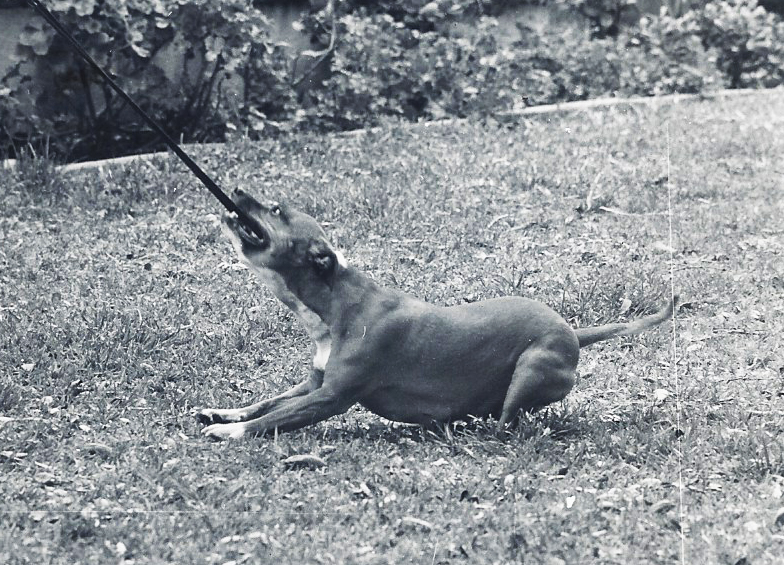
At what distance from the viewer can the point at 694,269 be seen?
262 inches

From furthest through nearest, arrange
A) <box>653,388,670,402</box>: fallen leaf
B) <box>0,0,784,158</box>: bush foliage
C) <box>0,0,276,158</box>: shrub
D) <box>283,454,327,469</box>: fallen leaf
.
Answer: <box>0,0,784,158</box>: bush foliage < <box>0,0,276,158</box>: shrub < <box>653,388,670,402</box>: fallen leaf < <box>283,454,327,469</box>: fallen leaf

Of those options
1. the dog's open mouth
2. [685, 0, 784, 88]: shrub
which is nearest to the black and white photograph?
the dog's open mouth

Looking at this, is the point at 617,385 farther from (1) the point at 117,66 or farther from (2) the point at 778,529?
(1) the point at 117,66

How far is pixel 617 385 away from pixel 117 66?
4880 mm

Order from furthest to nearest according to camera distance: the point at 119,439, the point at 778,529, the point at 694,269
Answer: the point at 694,269, the point at 119,439, the point at 778,529

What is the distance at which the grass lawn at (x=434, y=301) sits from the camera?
3895 millimetres

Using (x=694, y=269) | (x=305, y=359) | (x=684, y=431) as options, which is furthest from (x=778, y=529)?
(x=694, y=269)

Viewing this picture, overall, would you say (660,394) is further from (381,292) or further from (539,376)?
(381,292)

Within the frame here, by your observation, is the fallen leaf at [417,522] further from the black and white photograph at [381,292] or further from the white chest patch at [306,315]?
the white chest patch at [306,315]

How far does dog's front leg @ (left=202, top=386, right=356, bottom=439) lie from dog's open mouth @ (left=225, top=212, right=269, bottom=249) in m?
0.56

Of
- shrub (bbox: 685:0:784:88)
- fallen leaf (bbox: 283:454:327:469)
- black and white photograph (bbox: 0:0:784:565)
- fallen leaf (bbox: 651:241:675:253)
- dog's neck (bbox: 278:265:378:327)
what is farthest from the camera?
shrub (bbox: 685:0:784:88)

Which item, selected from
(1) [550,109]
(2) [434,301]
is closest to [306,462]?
(2) [434,301]

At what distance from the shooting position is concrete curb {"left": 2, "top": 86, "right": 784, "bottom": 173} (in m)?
7.95

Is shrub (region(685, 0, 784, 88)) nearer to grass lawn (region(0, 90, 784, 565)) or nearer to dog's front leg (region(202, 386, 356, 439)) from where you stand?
grass lawn (region(0, 90, 784, 565))
